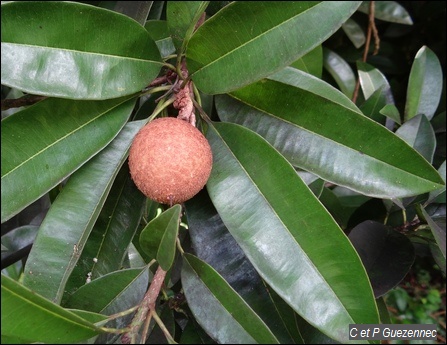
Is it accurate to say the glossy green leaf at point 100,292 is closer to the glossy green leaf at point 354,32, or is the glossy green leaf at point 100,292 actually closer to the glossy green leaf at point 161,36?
the glossy green leaf at point 161,36

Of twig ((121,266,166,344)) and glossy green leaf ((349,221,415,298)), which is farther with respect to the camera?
glossy green leaf ((349,221,415,298))

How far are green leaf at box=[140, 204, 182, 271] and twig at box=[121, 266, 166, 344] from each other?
4cm

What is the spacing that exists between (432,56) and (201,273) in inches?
34.9

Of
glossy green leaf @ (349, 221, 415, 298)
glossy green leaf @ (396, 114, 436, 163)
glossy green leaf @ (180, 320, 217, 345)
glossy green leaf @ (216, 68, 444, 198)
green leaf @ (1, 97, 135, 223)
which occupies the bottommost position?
glossy green leaf @ (349, 221, 415, 298)

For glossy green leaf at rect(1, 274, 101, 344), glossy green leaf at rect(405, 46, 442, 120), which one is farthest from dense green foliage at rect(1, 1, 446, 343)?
glossy green leaf at rect(405, 46, 442, 120)

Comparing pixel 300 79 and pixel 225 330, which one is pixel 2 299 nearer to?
pixel 225 330

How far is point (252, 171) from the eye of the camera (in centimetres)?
68

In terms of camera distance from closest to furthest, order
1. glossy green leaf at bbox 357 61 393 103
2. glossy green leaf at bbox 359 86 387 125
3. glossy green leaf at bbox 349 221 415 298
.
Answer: glossy green leaf at bbox 349 221 415 298, glossy green leaf at bbox 359 86 387 125, glossy green leaf at bbox 357 61 393 103

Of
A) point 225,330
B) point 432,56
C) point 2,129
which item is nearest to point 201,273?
point 225,330

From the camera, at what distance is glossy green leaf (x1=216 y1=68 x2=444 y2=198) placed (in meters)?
0.68

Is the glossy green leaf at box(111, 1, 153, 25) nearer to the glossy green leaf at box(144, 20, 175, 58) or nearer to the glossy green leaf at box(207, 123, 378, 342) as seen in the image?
the glossy green leaf at box(144, 20, 175, 58)

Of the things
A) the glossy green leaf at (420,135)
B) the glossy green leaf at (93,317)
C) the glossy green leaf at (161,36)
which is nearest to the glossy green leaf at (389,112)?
the glossy green leaf at (420,135)

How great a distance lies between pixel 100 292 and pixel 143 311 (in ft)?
0.29

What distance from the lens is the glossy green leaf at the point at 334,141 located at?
68cm
